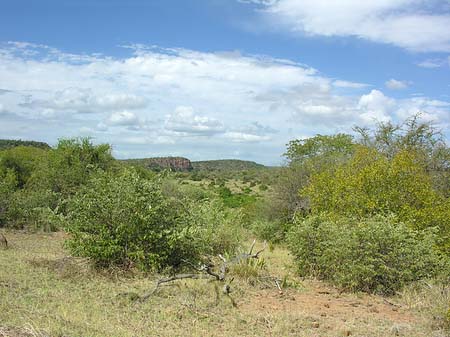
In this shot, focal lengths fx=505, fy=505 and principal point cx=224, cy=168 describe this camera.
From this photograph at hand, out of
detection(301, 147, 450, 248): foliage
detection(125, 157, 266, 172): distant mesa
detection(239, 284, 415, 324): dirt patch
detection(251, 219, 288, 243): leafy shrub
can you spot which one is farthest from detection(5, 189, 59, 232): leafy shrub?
detection(125, 157, 266, 172): distant mesa

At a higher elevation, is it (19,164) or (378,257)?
(19,164)

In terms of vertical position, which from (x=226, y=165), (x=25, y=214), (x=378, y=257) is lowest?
(x=25, y=214)

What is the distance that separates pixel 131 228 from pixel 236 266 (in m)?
2.60

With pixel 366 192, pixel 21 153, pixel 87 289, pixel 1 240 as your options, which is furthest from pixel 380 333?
pixel 21 153

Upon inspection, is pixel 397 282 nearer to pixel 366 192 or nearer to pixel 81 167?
pixel 366 192

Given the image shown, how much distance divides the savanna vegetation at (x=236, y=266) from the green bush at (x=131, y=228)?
0.11 feet

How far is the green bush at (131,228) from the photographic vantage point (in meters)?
11.6

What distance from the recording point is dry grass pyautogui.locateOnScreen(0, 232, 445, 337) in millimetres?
7312

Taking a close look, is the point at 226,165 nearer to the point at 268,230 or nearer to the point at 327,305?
the point at 268,230

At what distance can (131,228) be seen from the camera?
38.6 feet

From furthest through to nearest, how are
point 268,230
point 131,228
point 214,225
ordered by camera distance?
point 268,230, point 214,225, point 131,228

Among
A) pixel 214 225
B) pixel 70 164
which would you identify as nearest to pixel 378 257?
pixel 214 225

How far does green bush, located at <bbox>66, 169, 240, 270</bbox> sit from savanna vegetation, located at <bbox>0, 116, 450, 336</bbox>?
3cm

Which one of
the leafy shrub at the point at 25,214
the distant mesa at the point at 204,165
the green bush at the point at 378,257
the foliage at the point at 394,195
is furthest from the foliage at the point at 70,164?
the distant mesa at the point at 204,165
